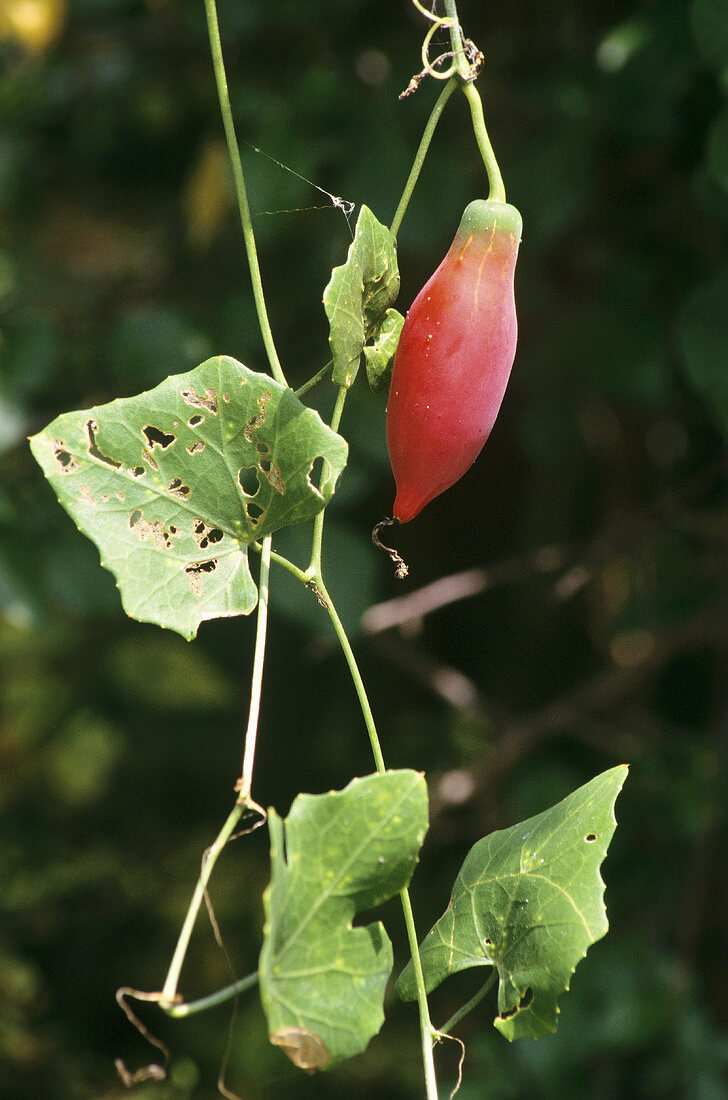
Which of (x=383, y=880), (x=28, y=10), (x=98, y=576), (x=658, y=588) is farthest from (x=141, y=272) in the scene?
(x=383, y=880)

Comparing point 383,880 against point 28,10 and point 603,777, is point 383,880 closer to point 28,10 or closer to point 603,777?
point 603,777

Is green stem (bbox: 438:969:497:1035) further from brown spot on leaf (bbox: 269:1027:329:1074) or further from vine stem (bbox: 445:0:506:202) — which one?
vine stem (bbox: 445:0:506:202)

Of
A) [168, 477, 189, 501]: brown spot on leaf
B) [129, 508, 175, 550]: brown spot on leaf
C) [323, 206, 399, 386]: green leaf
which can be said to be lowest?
[129, 508, 175, 550]: brown spot on leaf

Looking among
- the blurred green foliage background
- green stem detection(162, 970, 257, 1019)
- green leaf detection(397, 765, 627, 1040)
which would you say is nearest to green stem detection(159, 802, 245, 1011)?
green stem detection(162, 970, 257, 1019)

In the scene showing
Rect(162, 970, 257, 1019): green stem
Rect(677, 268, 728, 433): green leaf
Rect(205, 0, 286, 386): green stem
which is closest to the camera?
Rect(162, 970, 257, 1019): green stem

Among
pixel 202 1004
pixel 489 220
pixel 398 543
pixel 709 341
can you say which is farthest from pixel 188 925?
pixel 398 543

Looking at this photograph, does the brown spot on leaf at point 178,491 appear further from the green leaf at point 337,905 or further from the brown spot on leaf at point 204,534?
the green leaf at point 337,905

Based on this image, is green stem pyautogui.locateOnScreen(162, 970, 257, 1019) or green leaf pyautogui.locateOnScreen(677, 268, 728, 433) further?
green leaf pyautogui.locateOnScreen(677, 268, 728, 433)
